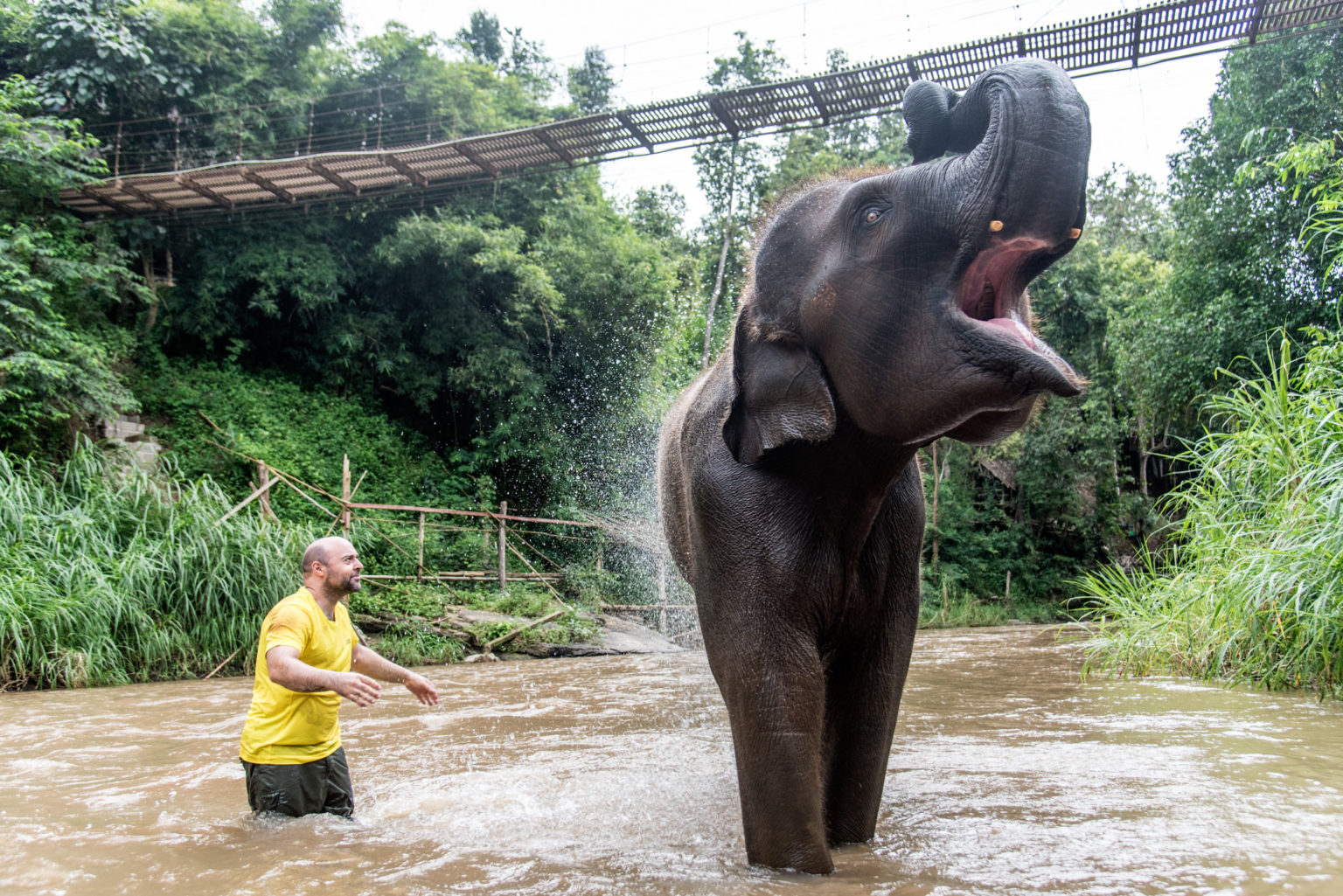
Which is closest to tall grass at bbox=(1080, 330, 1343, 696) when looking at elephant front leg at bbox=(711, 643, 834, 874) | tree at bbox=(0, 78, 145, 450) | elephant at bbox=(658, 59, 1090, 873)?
elephant at bbox=(658, 59, 1090, 873)

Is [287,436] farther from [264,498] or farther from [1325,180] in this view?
[1325,180]

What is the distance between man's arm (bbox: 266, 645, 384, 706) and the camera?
2.62m

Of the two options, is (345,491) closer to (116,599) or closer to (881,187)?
(116,599)

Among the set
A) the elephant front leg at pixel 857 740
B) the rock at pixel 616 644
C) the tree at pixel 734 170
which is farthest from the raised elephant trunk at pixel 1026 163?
the tree at pixel 734 170

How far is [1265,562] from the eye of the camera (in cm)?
482

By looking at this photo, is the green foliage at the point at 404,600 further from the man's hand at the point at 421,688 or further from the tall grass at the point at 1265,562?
the man's hand at the point at 421,688

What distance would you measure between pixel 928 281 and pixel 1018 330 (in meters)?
0.20

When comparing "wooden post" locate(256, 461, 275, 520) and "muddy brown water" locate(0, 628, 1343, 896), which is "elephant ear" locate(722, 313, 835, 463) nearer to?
"muddy brown water" locate(0, 628, 1343, 896)

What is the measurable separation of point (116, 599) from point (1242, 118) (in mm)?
16009

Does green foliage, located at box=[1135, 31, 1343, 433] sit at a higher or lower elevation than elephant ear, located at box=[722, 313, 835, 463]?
higher

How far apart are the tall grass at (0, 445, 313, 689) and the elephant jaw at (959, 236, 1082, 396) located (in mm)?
8195

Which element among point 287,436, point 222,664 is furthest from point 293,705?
point 287,436

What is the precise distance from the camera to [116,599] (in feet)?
26.6

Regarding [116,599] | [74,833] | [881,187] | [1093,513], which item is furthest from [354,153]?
[1093,513]
